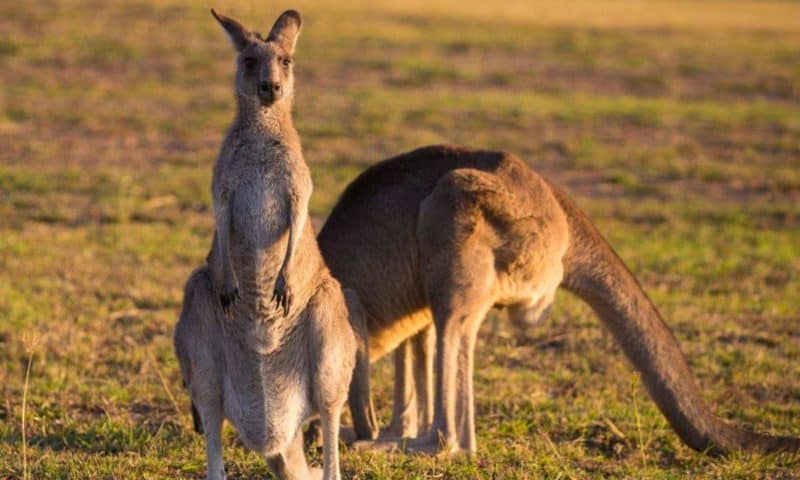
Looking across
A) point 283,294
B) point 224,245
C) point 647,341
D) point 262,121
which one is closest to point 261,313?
point 283,294

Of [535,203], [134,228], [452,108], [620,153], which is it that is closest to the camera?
[535,203]

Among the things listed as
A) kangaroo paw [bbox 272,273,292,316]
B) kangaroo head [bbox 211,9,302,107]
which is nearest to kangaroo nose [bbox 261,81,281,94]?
kangaroo head [bbox 211,9,302,107]

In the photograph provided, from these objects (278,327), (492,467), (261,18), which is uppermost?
(261,18)

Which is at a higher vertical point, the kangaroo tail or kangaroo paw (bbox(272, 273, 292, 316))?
kangaroo paw (bbox(272, 273, 292, 316))

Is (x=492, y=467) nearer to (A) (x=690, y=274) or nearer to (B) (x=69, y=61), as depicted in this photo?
(A) (x=690, y=274)

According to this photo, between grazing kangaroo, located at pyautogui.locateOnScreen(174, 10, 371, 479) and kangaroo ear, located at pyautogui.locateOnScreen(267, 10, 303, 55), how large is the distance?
0.02m

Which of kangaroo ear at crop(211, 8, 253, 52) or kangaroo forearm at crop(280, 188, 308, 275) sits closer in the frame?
kangaroo forearm at crop(280, 188, 308, 275)

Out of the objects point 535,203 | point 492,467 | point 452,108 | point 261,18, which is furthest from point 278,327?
→ point 261,18

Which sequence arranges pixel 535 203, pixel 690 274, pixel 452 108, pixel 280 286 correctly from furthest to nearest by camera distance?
pixel 452 108 < pixel 690 274 < pixel 535 203 < pixel 280 286

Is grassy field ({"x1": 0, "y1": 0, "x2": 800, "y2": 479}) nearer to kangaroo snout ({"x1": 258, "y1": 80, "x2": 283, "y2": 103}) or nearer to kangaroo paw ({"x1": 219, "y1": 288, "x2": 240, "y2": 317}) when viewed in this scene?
kangaroo paw ({"x1": 219, "y1": 288, "x2": 240, "y2": 317})

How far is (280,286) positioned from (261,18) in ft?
55.6

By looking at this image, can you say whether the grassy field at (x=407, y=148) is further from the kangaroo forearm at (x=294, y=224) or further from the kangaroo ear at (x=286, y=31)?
the kangaroo ear at (x=286, y=31)

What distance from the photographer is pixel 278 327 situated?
4078 mm

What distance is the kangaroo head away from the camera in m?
4.03
